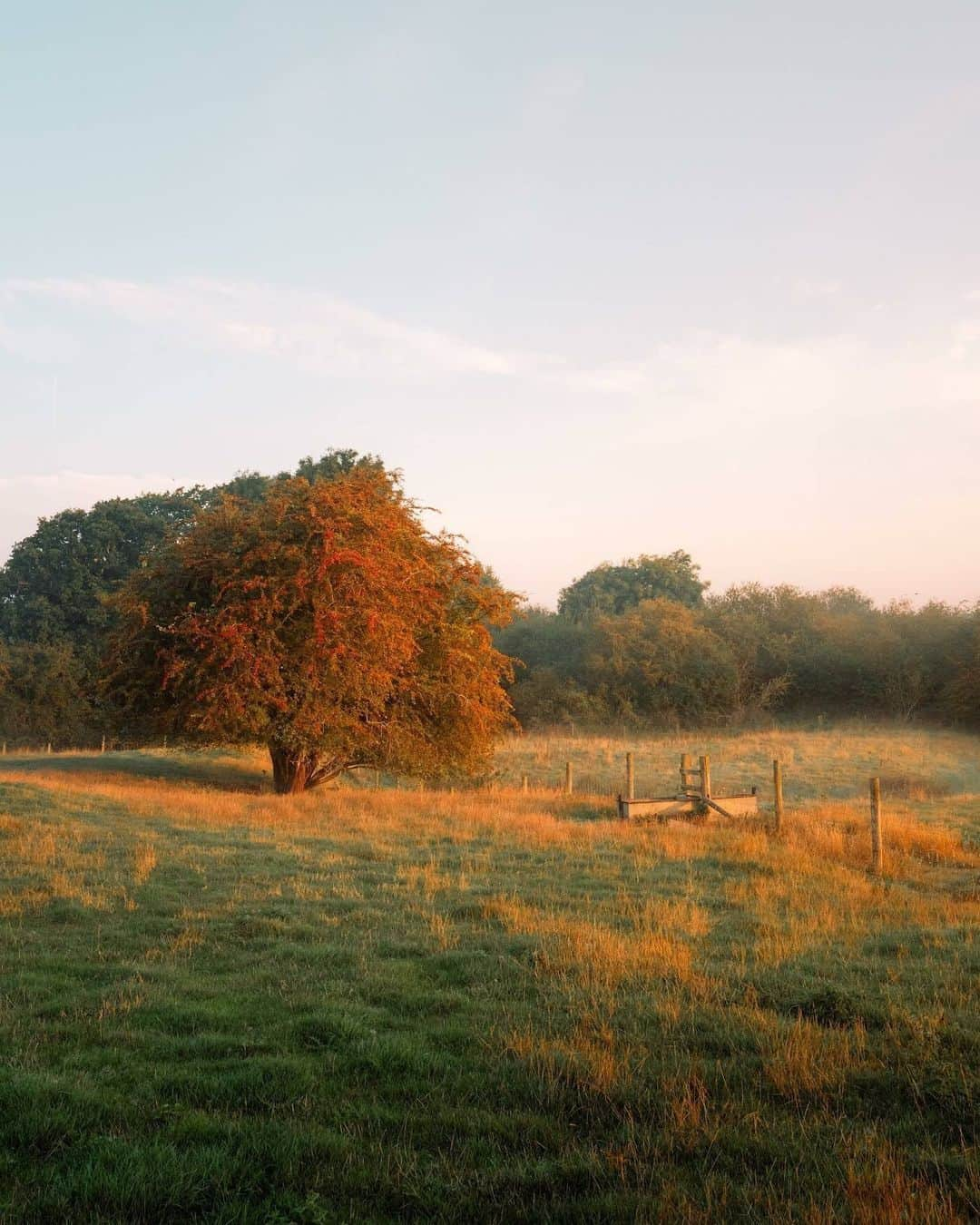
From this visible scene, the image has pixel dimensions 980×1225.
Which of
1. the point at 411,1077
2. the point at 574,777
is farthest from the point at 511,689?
the point at 411,1077

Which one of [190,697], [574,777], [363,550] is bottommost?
[574,777]

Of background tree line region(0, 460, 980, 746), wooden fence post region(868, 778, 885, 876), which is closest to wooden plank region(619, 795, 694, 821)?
wooden fence post region(868, 778, 885, 876)

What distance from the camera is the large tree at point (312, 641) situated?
20.9m

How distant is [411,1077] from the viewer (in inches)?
214

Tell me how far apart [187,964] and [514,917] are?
3475 millimetres

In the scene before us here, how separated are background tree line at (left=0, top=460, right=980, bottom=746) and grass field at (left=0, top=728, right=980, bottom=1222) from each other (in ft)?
141

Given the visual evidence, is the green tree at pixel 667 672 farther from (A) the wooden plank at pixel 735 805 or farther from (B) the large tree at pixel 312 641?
(A) the wooden plank at pixel 735 805

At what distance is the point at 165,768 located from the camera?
96.4ft

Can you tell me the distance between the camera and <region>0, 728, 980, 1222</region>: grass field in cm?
414

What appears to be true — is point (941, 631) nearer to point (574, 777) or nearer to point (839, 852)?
point (574, 777)

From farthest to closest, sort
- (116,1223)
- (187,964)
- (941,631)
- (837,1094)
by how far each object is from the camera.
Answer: (941,631)
(187,964)
(837,1094)
(116,1223)

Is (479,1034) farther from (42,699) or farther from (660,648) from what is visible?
Answer: (660,648)

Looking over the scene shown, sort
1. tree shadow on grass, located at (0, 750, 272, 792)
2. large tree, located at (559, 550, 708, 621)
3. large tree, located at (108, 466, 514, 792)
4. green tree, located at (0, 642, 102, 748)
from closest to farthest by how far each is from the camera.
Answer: large tree, located at (108, 466, 514, 792), tree shadow on grass, located at (0, 750, 272, 792), green tree, located at (0, 642, 102, 748), large tree, located at (559, 550, 708, 621)

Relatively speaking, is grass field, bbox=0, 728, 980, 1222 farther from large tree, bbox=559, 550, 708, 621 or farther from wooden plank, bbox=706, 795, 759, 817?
large tree, bbox=559, 550, 708, 621
